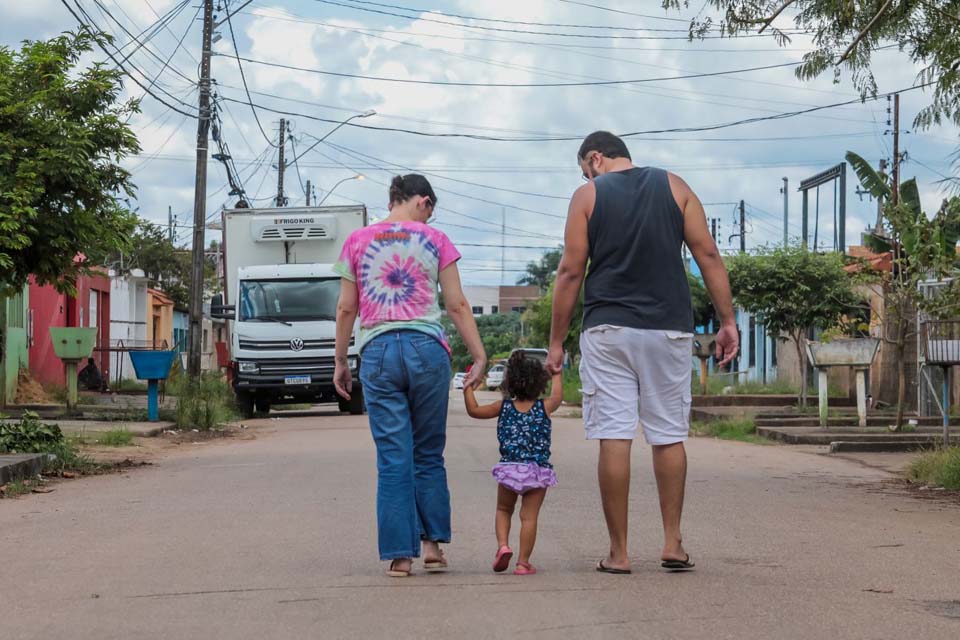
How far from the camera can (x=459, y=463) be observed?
514 inches

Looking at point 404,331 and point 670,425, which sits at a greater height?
point 404,331

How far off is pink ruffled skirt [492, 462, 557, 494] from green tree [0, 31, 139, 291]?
25.8 ft

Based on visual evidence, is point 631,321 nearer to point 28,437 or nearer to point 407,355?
point 407,355

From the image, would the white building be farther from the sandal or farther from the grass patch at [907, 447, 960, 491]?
the sandal

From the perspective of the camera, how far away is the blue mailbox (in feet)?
64.6

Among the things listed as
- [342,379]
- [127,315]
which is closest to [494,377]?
[127,315]

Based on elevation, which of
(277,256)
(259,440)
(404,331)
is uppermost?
(277,256)

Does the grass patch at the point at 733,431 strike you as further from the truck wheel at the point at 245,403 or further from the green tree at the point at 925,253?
the truck wheel at the point at 245,403

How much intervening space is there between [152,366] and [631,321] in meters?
14.8

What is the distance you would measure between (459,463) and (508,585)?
23.8 feet

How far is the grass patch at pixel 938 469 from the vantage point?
35.9 ft

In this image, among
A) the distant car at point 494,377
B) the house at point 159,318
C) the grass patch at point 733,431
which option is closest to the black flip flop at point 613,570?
the grass patch at point 733,431

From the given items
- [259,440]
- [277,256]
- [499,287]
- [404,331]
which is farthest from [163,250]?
[499,287]

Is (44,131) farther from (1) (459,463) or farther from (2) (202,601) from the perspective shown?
(2) (202,601)
